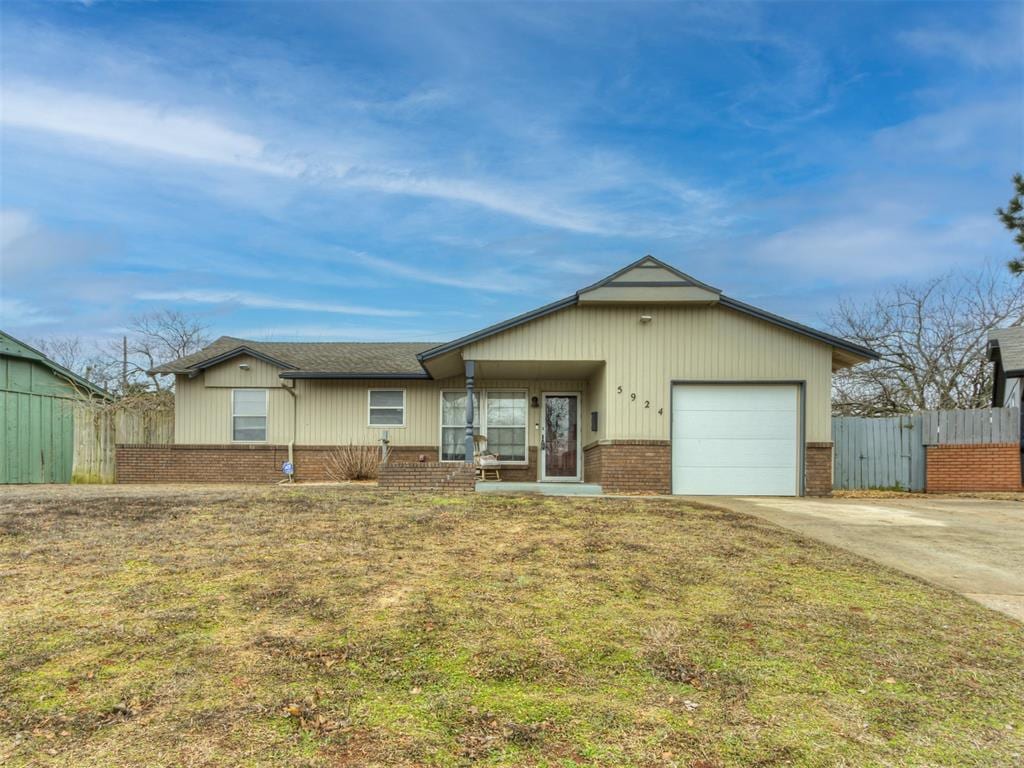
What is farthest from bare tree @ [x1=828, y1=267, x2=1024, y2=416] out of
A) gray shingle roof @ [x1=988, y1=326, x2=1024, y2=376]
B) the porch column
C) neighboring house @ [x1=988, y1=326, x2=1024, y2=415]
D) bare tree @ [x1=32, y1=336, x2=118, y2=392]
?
bare tree @ [x1=32, y1=336, x2=118, y2=392]

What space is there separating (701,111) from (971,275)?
12.6 m

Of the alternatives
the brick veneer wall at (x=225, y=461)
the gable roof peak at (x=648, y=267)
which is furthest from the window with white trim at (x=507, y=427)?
the gable roof peak at (x=648, y=267)

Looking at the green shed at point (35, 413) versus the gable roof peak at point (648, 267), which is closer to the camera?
the gable roof peak at point (648, 267)

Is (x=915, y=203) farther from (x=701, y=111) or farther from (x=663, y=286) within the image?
(x=663, y=286)

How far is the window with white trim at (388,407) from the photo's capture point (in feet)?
57.2

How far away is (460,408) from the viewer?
1752 cm

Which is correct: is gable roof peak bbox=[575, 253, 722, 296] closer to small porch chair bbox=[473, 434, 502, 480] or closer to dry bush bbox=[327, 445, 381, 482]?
small porch chair bbox=[473, 434, 502, 480]

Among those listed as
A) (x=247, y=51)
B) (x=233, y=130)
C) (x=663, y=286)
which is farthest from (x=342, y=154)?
(x=663, y=286)

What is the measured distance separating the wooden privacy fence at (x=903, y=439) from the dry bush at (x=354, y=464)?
1139 centimetres

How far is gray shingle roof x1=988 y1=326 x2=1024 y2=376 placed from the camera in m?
15.1

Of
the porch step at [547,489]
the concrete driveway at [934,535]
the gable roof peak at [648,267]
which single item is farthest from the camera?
the gable roof peak at [648,267]

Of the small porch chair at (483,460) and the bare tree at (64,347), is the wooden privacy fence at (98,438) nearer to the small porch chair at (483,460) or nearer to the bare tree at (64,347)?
the small porch chair at (483,460)

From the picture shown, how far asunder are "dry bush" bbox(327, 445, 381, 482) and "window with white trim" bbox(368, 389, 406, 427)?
85 cm

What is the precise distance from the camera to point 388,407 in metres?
17.4
